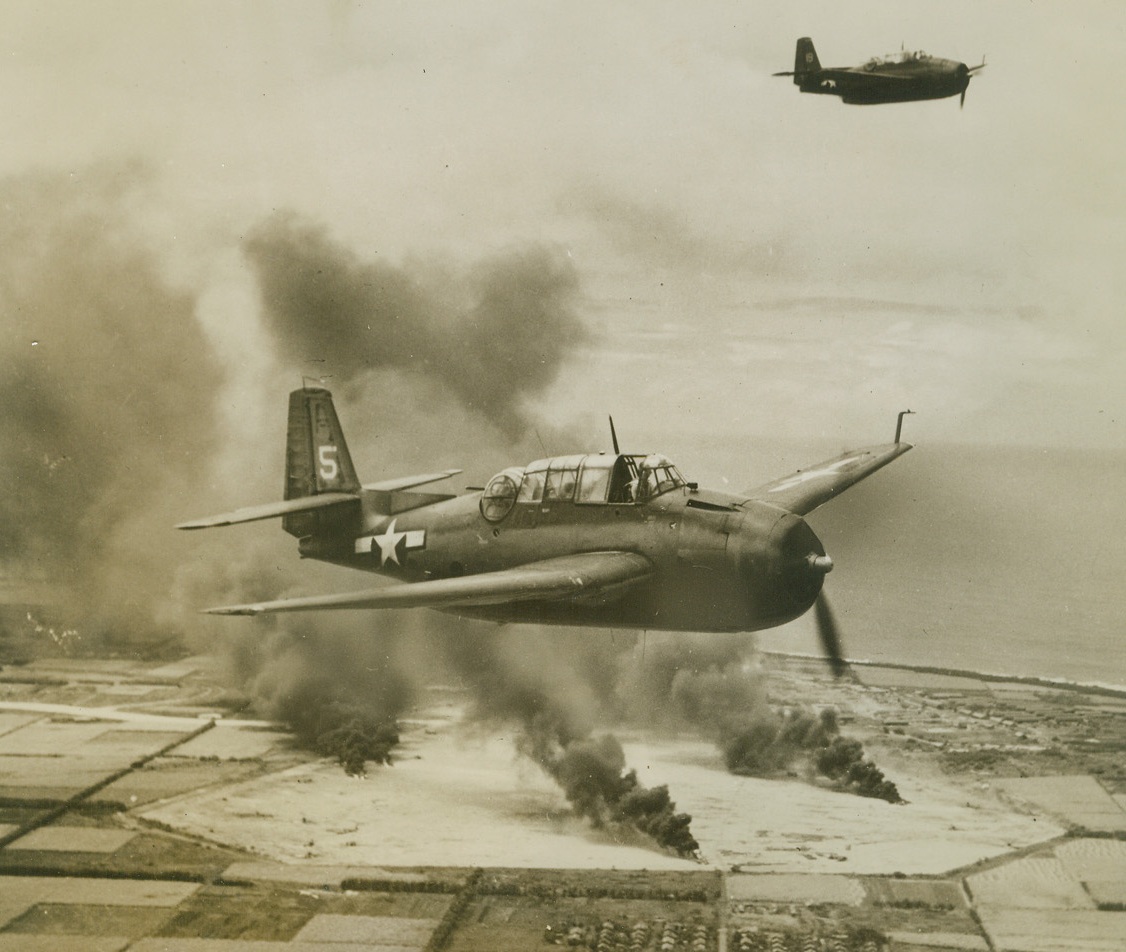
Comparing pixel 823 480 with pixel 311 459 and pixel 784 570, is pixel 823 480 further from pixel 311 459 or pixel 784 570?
pixel 311 459

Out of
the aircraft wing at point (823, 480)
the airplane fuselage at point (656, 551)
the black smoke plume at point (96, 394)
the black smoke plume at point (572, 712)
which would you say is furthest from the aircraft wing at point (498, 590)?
the black smoke plume at point (96, 394)

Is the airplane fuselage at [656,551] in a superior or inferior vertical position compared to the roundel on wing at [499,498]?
inferior

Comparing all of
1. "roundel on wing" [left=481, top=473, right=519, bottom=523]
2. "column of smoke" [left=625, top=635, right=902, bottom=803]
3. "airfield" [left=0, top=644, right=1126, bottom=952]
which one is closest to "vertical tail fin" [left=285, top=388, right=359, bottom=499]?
"roundel on wing" [left=481, top=473, right=519, bottom=523]

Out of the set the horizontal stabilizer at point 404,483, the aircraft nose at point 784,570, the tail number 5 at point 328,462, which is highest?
the tail number 5 at point 328,462

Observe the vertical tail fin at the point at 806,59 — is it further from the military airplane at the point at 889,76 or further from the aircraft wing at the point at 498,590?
the aircraft wing at the point at 498,590

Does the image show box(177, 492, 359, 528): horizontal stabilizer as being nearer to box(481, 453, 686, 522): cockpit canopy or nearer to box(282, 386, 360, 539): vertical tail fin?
box(282, 386, 360, 539): vertical tail fin

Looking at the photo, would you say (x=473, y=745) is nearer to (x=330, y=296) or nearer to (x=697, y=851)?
(x=697, y=851)
